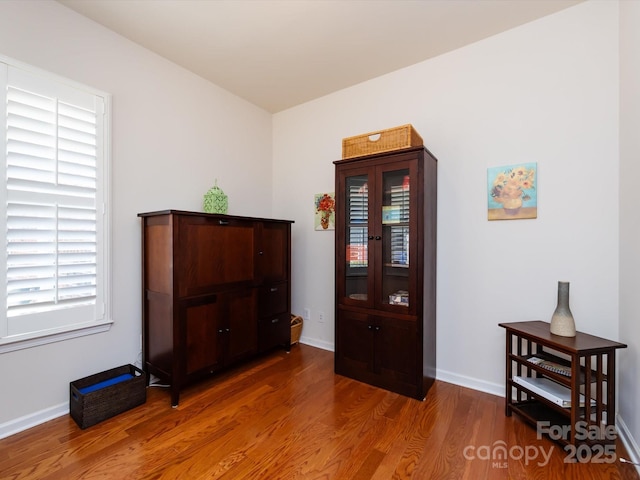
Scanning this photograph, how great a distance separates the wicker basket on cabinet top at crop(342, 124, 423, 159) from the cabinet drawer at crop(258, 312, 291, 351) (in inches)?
66.1

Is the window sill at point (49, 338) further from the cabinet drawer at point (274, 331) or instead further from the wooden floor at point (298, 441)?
the cabinet drawer at point (274, 331)

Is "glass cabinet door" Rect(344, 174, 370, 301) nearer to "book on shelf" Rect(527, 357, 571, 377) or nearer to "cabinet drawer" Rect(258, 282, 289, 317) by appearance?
"cabinet drawer" Rect(258, 282, 289, 317)

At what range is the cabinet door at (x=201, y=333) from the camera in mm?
2150

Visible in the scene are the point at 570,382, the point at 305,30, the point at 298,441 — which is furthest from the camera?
the point at 305,30

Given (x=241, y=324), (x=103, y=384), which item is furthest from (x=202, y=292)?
(x=103, y=384)

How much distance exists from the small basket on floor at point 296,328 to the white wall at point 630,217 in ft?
8.41

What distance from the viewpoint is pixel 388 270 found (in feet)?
7.73

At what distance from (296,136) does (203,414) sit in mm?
2849

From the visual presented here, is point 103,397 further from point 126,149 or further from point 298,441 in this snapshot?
point 126,149

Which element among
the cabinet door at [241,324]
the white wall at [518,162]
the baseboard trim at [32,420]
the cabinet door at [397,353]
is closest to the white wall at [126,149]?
the baseboard trim at [32,420]

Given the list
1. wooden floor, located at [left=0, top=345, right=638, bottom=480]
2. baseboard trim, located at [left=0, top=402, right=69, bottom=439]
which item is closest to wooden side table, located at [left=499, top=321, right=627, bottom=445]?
wooden floor, located at [left=0, top=345, right=638, bottom=480]

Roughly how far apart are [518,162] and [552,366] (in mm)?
1389

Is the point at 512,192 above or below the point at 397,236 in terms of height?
above

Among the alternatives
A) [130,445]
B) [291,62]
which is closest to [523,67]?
[291,62]
